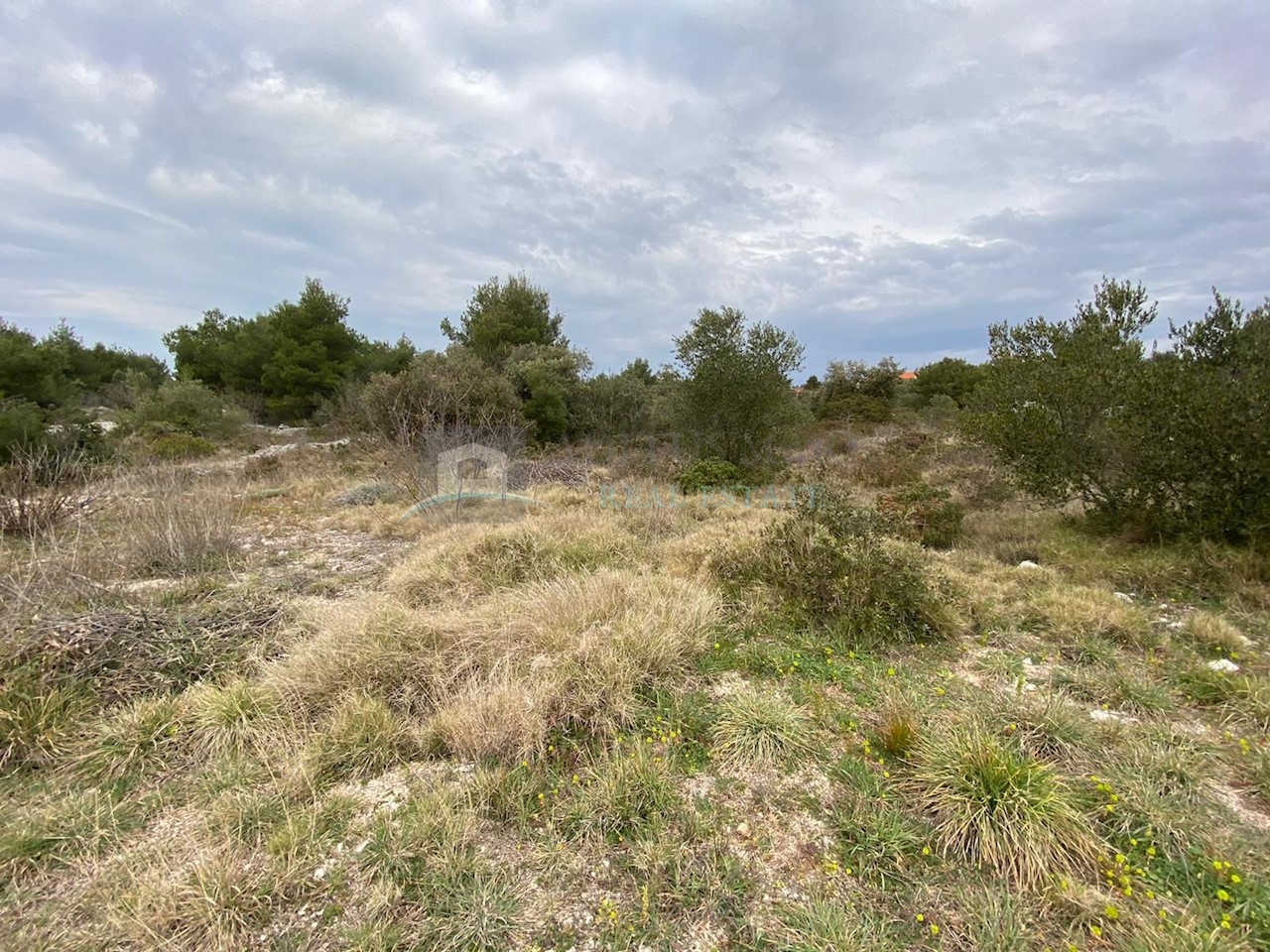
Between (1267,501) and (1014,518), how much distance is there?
276cm

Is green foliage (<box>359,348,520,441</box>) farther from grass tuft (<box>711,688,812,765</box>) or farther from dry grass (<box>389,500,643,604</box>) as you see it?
grass tuft (<box>711,688,812,765</box>)

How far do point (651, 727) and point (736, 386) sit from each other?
357 inches

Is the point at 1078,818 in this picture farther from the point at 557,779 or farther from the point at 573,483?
the point at 573,483

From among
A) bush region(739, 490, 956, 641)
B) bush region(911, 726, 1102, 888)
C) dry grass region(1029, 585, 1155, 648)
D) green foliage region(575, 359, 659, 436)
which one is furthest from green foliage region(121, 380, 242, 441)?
dry grass region(1029, 585, 1155, 648)

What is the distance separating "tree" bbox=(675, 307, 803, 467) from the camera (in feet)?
35.3

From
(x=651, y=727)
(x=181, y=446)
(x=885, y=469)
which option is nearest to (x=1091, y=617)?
(x=651, y=727)

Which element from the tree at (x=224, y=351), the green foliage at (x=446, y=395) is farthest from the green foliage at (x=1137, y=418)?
the tree at (x=224, y=351)

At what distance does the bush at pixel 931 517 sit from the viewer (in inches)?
252

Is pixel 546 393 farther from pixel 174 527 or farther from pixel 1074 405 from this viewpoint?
pixel 1074 405

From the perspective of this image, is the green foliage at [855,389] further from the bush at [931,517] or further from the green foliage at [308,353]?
the green foliage at [308,353]

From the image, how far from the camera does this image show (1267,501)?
470 cm

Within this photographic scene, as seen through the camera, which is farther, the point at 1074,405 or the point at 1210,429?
the point at 1074,405

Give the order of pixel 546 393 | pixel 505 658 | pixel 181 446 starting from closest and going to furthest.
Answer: pixel 505 658 → pixel 181 446 → pixel 546 393

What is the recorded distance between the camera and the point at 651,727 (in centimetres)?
255
